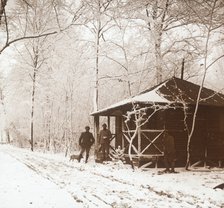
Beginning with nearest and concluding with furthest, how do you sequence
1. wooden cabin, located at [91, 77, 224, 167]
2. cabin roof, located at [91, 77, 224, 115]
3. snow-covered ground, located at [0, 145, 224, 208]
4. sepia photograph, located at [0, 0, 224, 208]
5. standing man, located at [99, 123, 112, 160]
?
snow-covered ground, located at [0, 145, 224, 208] < sepia photograph, located at [0, 0, 224, 208] < cabin roof, located at [91, 77, 224, 115] < wooden cabin, located at [91, 77, 224, 167] < standing man, located at [99, 123, 112, 160]

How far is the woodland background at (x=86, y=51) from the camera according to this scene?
60.2 ft

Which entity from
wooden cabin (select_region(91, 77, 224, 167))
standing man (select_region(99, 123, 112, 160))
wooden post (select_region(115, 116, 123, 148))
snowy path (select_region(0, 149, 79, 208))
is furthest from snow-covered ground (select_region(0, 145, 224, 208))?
wooden post (select_region(115, 116, 123, 148))

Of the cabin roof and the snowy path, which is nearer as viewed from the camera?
the snowy path

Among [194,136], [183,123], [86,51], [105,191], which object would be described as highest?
[86,51]

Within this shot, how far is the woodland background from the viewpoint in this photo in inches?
723

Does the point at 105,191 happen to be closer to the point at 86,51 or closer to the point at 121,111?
the point at 121,111

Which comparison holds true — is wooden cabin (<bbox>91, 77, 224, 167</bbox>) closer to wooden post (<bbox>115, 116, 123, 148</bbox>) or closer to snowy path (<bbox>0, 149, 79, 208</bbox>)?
wooden post (<bbox>115, 116, 123, 148</bbox>)

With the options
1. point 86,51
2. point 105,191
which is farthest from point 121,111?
point 105,191

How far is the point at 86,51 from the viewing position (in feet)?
97.2

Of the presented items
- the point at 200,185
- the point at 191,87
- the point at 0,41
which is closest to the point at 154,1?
the point at 191,87

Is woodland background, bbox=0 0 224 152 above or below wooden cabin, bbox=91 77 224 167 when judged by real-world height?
above

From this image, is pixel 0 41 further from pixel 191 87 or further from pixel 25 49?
pixel 25 49

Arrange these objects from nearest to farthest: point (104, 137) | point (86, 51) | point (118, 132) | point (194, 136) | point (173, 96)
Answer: point (173, 96) → point (194, 136) → point (104, 137) → point (118, 132) → point (86, 51)

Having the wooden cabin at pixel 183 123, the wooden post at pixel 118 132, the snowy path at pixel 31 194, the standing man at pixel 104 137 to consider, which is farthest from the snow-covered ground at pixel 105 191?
the wooden post at pixel 118 132
